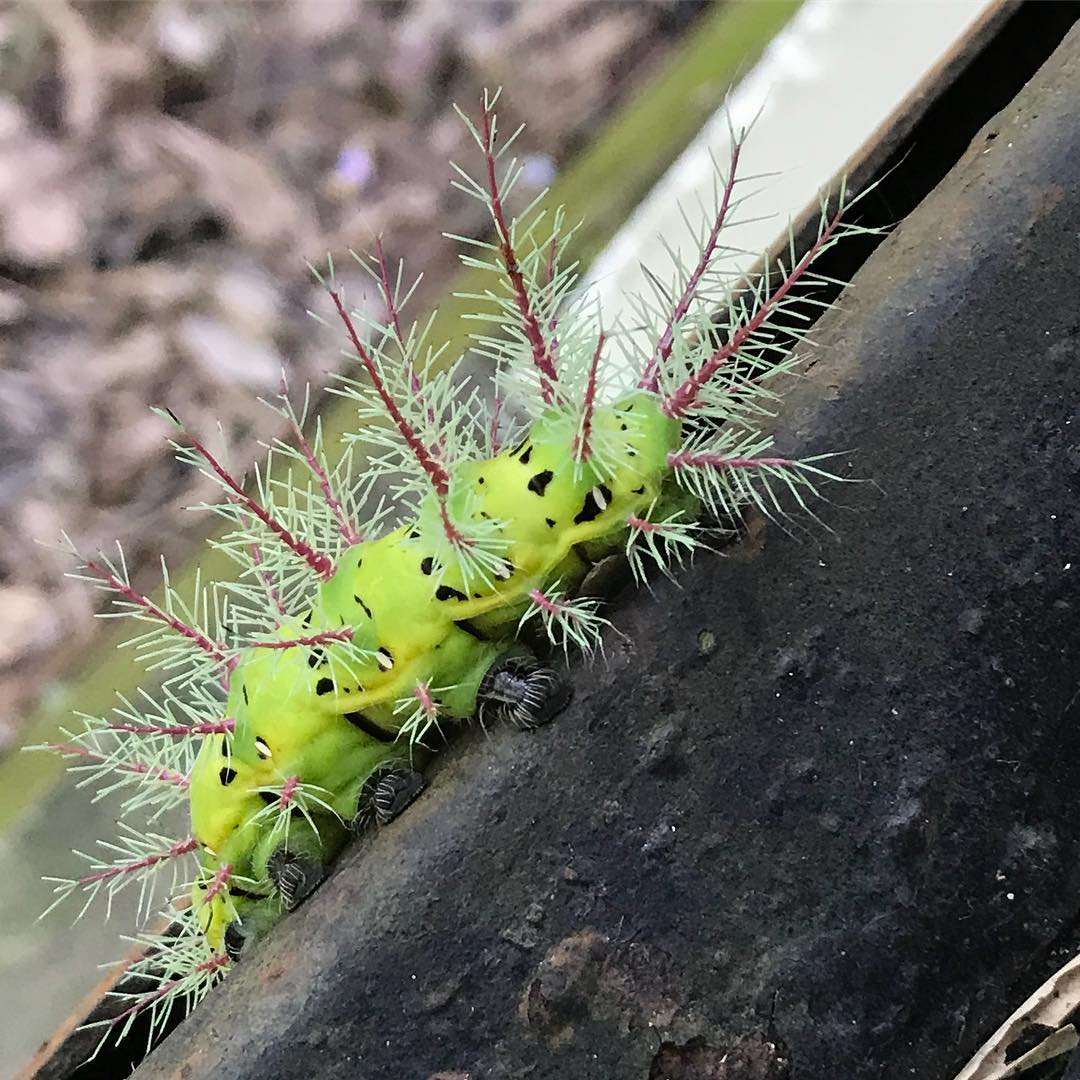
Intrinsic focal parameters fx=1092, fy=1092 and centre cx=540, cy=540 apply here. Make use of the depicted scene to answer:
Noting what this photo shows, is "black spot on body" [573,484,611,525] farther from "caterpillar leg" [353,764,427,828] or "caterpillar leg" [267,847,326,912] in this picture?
"caterpillar leg" [267,847,326,912]

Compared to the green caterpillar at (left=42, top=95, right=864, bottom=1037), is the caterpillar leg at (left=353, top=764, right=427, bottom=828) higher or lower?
lower

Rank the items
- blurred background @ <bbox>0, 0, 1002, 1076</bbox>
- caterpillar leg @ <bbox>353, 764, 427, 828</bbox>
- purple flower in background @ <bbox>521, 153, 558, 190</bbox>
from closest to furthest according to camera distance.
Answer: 1. caterpillar leg @ <bbox>353, 764, 427, 828</bbox>
2. blurred background @ <bbox>0, 0, 1002, 1076</bbox>
3. purple flower in background @ <bbox>521, 153, 558, 190</bbox>

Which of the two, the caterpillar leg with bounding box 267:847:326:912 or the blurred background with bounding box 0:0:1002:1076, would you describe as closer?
the caterpillar leg with bounding box 267:847:326:912

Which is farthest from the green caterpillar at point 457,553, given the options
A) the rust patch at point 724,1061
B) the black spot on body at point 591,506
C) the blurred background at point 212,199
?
the blurred background at point 212,199

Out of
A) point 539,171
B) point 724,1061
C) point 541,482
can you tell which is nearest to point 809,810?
point 724,1061

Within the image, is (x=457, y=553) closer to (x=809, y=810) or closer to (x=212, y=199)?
(x=809, y=810)

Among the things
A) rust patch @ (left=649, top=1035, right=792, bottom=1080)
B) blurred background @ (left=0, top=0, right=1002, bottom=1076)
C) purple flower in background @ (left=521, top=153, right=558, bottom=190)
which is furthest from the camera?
purple flower in background @ (left=521, top=153, right=558, bottom=190)

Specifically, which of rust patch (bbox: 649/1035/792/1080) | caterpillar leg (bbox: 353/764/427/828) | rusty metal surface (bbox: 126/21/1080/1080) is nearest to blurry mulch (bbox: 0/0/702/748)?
caterpillar leg (bbox: 353/764/427/828)
